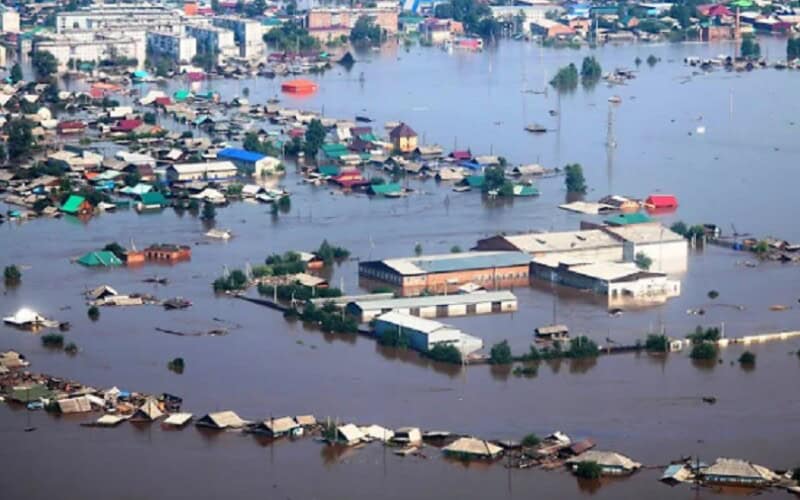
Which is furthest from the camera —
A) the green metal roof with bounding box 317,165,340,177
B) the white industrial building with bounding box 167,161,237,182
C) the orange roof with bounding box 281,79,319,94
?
the orange roof with bounding box 281,79,319,94

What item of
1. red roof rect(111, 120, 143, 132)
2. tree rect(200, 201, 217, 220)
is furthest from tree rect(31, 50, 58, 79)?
tree rect(200, 201, 217, 220)

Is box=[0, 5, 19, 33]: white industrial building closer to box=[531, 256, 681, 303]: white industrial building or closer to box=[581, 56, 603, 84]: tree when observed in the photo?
box=[581, 56, 603, 84]: tree

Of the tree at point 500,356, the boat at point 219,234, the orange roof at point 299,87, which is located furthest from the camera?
the orange roof at point 299,87

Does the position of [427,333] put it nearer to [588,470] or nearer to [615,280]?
[615,280]

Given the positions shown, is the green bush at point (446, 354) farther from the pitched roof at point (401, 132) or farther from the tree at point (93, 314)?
the pitched roof at point (401, 132)

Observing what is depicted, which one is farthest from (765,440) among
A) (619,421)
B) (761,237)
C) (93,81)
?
(93,81)

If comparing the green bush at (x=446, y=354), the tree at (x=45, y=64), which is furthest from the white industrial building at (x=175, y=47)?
the green bush at (x=446, y=354)

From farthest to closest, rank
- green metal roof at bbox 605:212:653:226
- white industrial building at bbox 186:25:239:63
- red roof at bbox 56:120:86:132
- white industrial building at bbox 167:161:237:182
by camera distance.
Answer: white industrial building at bbox 186:25:239:63, red roof at bbox 56:120:86:132, white industrial building at bbox 167:161:237:182, green metal roof at bbox 605:212:653:226
